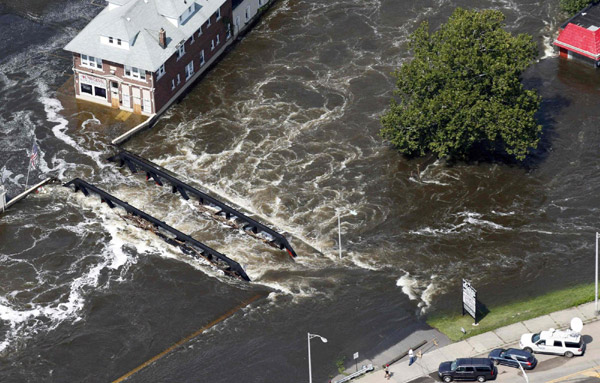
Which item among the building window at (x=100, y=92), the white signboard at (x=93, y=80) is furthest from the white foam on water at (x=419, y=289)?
the building window at (x=100, y=92)

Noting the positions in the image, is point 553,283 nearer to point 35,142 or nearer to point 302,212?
point 302,212

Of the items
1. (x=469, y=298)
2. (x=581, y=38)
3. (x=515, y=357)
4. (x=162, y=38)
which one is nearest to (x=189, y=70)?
(x=162, y=38)

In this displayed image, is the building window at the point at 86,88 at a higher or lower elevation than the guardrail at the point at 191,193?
higher

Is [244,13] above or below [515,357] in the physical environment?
above

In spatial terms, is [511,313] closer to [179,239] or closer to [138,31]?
[179,239]

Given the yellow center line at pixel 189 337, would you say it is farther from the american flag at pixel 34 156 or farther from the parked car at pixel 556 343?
the american flag at pixel 34 156

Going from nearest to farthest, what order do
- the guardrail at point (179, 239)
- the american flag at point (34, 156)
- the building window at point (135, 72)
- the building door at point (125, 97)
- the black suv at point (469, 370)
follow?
the black suv at point (469, 370), the guardrail at point (179, 239), the american flag at point (34, 156), the building window at point (135, 72), the building door at point (125, 97)
